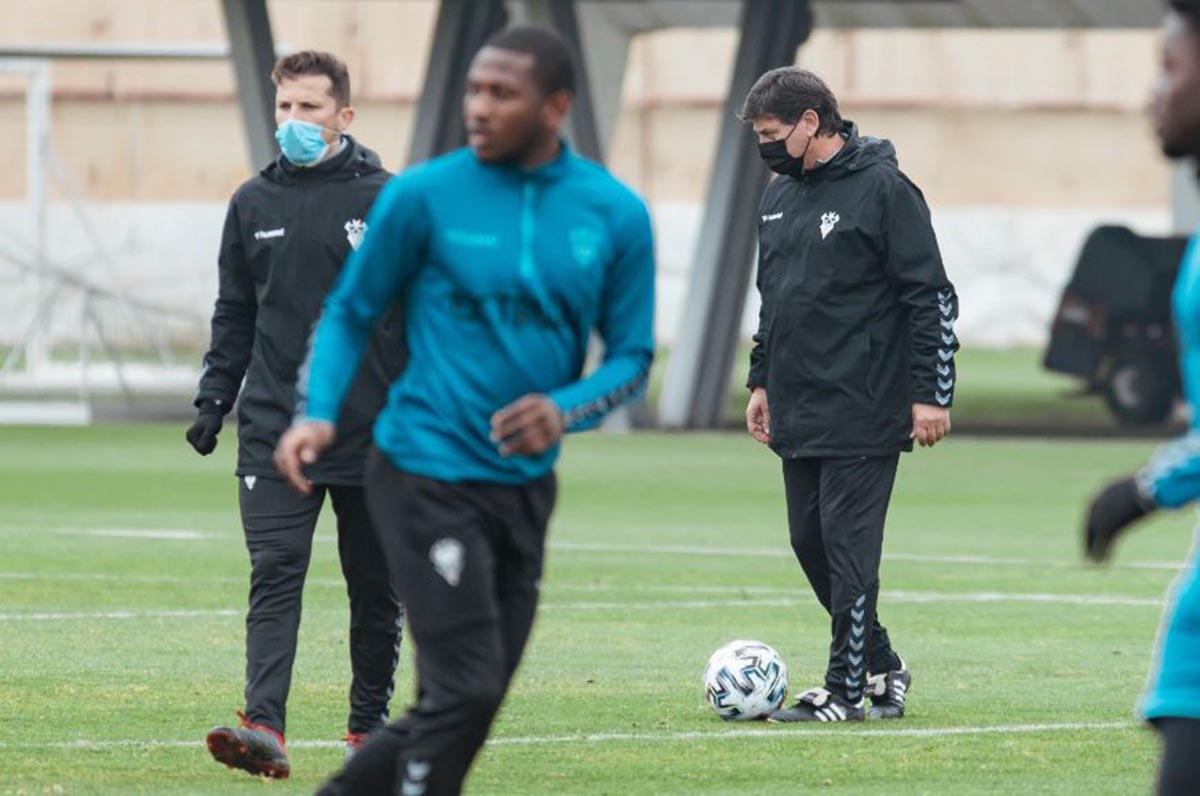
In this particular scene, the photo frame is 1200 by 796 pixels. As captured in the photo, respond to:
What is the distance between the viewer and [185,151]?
57.3 meters

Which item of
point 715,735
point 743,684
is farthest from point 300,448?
point 743,684

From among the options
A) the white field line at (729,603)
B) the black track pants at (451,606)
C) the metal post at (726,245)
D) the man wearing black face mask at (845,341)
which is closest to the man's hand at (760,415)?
the man wearing black face mask at (845,341)

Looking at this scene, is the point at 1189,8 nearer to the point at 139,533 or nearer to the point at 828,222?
the point at 828,222

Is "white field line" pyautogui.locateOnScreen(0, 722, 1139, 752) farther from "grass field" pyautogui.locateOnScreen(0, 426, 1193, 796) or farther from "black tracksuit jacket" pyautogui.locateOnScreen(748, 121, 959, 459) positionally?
"black tracksuit jacket" pyautogui.locateOnScreen(748, 121, 959, 459)

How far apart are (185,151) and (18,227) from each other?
4.95 metres

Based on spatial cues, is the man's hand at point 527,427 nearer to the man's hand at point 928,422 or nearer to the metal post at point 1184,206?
the man's hand at point 928,422

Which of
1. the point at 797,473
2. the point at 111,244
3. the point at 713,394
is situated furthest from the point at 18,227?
the point at 797,473

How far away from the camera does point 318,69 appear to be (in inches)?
360

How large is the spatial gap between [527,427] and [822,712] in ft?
13.4

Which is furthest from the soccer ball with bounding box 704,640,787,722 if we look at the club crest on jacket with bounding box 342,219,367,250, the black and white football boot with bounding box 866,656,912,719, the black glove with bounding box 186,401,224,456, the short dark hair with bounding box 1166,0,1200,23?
the short dark hair with bounding box 1166,0,1200,23

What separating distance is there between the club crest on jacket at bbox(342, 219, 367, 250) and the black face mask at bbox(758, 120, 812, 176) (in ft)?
5.95

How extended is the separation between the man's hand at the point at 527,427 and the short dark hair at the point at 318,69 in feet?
9.04

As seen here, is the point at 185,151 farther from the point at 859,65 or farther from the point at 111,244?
the point at 859,65

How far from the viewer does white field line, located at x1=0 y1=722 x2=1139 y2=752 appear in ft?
30.9
